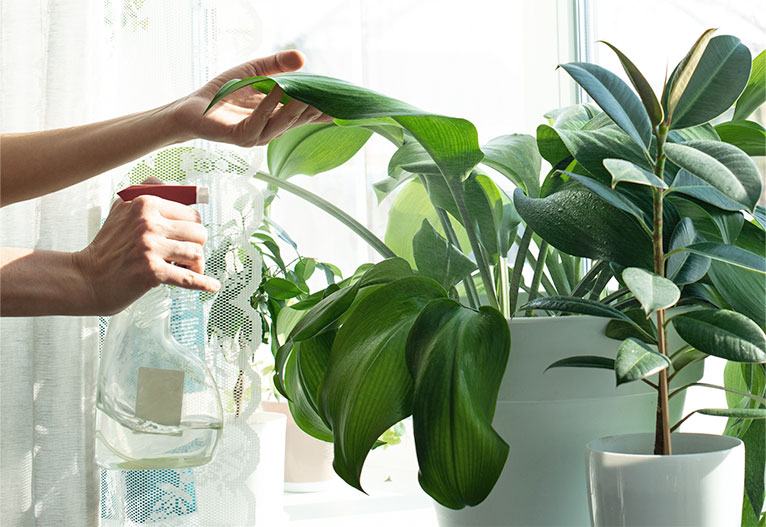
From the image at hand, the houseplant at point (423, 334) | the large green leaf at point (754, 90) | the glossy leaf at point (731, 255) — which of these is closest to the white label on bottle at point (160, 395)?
the houseplant at point (423, 334)

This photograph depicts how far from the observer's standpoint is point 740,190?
1.31 feet

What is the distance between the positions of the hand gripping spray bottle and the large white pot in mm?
271

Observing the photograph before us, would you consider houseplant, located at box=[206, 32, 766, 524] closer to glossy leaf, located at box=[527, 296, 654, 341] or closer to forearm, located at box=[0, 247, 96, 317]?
glossy leaf, located at box=[527, 296, 654, 341]

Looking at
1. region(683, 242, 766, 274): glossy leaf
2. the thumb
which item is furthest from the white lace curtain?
region(683, 242, 766, 274): glossy leaf

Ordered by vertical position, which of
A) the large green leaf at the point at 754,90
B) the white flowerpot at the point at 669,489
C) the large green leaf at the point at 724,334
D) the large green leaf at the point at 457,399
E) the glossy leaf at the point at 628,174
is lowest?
the white flowerpot at the point at 669,489

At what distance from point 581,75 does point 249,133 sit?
31cm

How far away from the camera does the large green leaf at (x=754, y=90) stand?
644 millimetres

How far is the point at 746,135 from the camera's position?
60 centimetres

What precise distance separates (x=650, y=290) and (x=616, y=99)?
0.50 feet

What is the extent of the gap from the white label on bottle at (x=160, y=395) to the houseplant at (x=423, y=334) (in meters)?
0.14

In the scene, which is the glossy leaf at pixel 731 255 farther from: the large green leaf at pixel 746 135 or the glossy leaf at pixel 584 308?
the large green leaf at pixel 746 135

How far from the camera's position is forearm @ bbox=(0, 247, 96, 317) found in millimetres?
652

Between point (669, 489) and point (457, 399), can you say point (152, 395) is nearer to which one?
point (457, 399)

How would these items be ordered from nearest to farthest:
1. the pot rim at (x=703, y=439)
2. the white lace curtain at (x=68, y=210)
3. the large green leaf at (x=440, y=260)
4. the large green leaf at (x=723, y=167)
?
the large green leaf at (x=723, y=167)
the pot rim at (x=703, y=439)
the large green leaf at (x=440, y=260)
the white lace curtain at (x=68, y=210)
